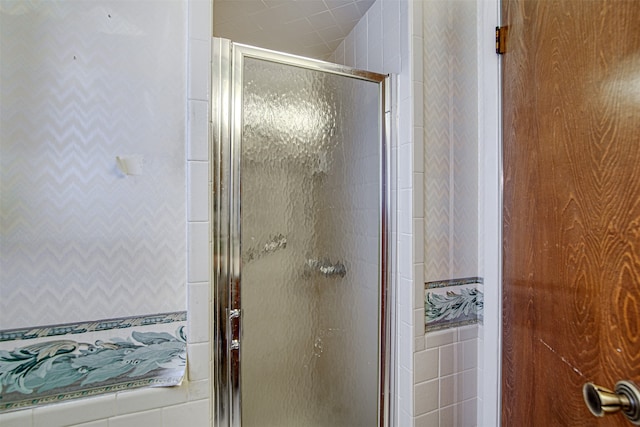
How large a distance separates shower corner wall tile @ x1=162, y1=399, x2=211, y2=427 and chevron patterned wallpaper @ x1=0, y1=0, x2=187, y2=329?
0.27m

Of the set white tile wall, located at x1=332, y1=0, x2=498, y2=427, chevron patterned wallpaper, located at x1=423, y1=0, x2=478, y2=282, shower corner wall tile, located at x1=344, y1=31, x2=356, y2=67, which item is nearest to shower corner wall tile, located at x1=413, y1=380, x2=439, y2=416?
white tile wall, located at x1=332, y1=0, x2=498, y2=427

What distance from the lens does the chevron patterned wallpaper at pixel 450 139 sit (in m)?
0.97

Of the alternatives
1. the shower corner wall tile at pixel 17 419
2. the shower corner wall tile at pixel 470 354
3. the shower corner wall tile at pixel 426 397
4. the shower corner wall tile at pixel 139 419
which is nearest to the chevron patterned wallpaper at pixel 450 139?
the shower corner wall tile at pixel 470 354

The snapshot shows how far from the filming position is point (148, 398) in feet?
2.31

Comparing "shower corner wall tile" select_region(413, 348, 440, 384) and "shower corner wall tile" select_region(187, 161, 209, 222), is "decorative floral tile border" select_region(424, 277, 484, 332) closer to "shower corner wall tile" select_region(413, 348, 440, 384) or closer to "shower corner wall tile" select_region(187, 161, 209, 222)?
"shower corner wall tile" select_region(413, 348, 440, 384)

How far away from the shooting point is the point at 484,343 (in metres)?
0.96

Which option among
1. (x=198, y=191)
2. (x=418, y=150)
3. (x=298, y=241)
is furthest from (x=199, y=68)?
(x=418, y=150)

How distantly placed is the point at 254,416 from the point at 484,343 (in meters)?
0.84

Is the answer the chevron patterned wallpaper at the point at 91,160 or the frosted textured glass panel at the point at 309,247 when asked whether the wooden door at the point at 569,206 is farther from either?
the chevron patterned wallpaper at the point at 91,160

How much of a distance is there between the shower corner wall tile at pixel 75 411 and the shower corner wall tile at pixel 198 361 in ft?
Answer: 0.59

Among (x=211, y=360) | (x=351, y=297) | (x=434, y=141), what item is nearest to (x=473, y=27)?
(x=434, y=141)

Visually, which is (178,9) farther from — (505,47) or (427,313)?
(427,313)

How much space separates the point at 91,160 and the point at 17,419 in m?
0.62

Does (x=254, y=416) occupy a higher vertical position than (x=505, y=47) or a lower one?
lower
